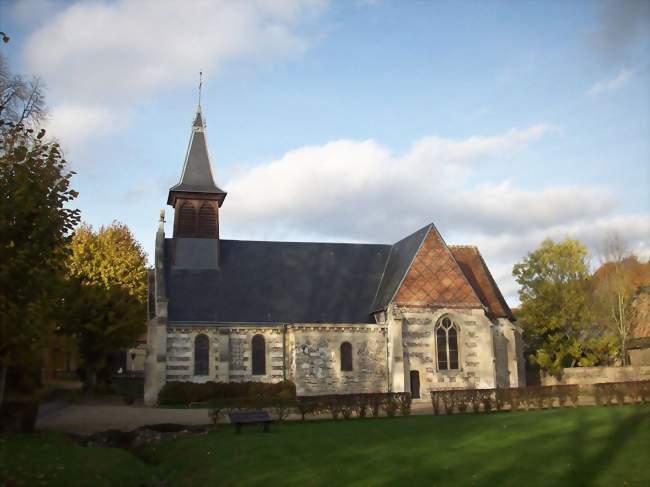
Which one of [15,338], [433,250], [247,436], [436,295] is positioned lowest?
[247,436]

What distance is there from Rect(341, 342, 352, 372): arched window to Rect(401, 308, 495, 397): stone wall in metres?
3.29

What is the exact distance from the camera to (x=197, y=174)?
142 ft

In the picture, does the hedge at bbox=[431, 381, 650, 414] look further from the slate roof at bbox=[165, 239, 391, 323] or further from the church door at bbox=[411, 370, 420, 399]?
the slate roof at bbox=[165, 239, 391, 323]

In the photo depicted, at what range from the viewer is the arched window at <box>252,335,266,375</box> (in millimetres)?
38156

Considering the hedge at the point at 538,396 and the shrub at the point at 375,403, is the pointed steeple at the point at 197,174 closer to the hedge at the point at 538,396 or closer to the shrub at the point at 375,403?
the shrub at the point at 375,403

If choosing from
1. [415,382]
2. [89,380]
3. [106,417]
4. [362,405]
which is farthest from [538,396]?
[89,380]

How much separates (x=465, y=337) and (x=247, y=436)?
21.8 meters

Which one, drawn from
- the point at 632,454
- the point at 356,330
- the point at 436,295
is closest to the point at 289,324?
the point at 356,330

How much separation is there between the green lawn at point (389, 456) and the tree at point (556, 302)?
23.9m

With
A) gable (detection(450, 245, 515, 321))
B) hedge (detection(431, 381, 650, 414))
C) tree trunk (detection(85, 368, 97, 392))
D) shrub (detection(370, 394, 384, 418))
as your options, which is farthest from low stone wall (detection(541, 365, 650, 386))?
tree trunk (detection(85, 368, 97, 392))

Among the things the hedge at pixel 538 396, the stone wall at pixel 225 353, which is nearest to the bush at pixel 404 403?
the hedge at pixel 538 396

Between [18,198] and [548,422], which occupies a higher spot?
[18,198]

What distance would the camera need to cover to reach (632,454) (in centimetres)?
1347

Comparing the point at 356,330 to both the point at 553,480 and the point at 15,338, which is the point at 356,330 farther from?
the point at 553,480
